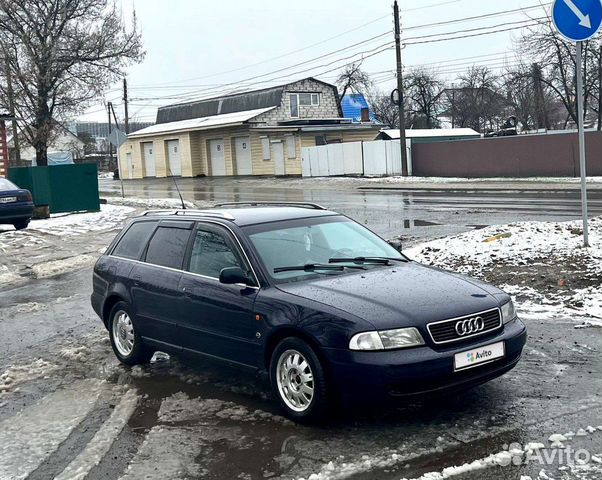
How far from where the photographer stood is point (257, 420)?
533 cm

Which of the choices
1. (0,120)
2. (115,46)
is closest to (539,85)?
(115,46)

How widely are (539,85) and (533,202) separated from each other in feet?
116

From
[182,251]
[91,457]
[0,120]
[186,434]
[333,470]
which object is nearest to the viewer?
[333,470]

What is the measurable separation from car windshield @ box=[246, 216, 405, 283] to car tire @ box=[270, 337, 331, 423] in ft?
2.04

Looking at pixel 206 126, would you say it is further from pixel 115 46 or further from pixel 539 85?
pixel 539 85

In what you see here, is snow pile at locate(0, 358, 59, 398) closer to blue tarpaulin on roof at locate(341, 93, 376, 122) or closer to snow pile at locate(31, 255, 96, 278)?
snow pile at locate(31, 255, 96, 278)

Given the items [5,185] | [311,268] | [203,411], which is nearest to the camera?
[203,411]

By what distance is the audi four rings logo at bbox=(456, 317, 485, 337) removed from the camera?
16.4ft

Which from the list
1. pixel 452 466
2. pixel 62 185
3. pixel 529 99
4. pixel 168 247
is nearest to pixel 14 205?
pixel 62 185

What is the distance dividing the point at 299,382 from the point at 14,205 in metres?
16.7

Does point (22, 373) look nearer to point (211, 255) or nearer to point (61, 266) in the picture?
point (211, 255)

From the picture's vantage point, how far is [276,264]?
580 centimetres

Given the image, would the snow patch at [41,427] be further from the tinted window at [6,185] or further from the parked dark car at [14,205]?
the tinted window at [6,185]

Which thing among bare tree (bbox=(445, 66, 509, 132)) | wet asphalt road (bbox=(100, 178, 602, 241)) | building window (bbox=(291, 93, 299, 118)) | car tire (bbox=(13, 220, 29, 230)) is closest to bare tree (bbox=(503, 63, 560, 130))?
bare tree (bbox=(445, 66, 509, 132))
